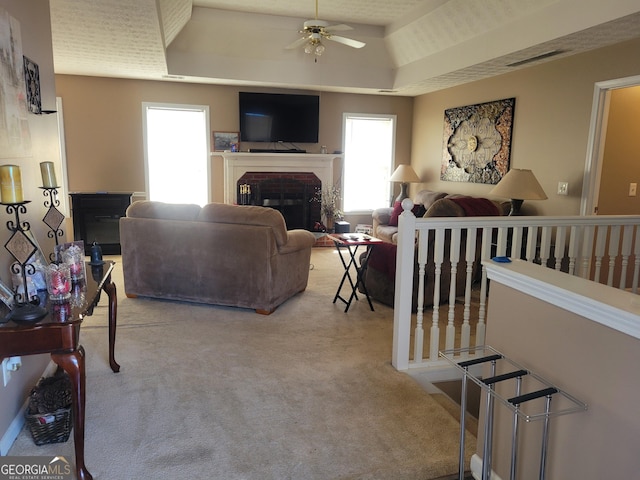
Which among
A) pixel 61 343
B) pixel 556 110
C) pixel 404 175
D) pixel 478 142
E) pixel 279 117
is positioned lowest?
pixel 61 343

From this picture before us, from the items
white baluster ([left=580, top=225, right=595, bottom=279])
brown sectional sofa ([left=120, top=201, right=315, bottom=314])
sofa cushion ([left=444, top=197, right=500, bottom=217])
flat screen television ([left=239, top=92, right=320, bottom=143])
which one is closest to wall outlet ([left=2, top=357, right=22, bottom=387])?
brown sectional sofa ([left=120, top=201, right=315, bottom=314])

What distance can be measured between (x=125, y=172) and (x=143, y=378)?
4.67 metres

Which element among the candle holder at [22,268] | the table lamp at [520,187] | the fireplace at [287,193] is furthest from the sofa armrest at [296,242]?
the fireplace at [287,193]

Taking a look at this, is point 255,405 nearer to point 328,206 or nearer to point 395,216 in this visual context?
point 395,216

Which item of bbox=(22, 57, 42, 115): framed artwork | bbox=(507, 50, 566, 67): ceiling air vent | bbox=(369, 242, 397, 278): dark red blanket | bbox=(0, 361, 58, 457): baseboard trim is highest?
bbox=(507, 50, 566, 67): ceiling air vent

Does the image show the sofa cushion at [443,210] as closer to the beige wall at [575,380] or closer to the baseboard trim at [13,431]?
the beige wall at [575,380]

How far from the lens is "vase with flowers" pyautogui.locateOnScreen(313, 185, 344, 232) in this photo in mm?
7633

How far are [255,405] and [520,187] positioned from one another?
3.54 meters

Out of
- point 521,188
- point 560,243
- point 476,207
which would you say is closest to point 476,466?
point 560,243

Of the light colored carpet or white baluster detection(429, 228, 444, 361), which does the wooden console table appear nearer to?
the light colored carpet

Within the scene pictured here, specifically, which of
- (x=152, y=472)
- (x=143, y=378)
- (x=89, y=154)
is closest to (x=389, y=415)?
(x=152, y=472)

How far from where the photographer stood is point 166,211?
14.2 feet

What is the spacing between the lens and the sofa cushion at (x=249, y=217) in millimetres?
4039

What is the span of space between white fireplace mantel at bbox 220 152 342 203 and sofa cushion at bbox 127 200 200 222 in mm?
2799
